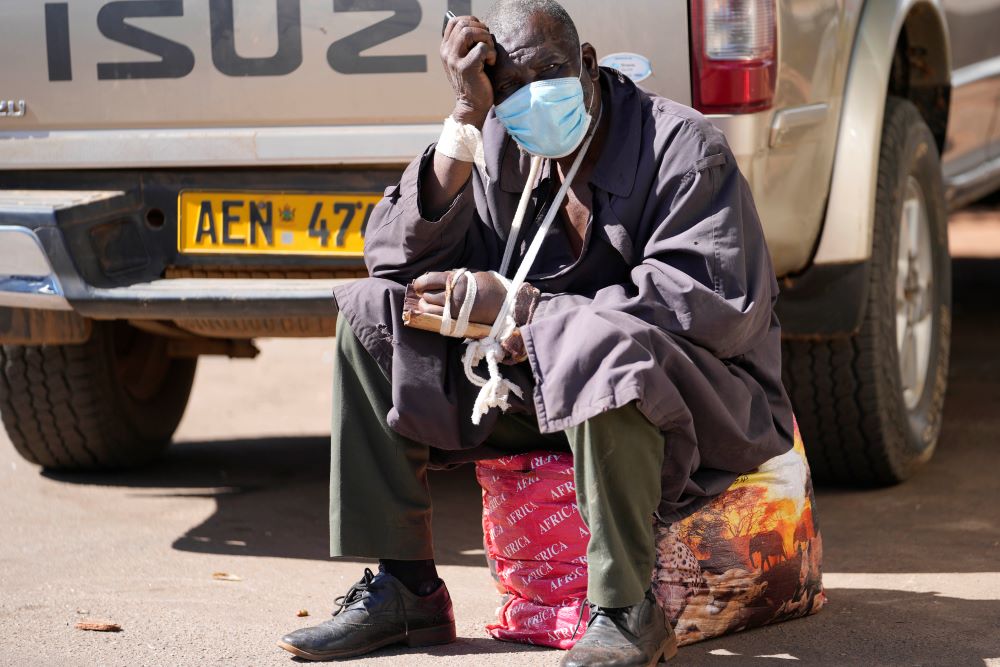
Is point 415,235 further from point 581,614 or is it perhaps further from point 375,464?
point 581,614

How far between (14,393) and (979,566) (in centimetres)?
279

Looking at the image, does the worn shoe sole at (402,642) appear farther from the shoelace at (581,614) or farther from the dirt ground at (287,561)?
the shoelace at (581,614)

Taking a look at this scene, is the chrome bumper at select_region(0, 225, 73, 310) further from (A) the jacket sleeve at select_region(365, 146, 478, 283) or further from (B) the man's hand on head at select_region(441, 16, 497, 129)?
(B) the man's hand on head at select_region(441, 16, 497, 129)

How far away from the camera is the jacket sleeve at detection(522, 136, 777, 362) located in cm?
259

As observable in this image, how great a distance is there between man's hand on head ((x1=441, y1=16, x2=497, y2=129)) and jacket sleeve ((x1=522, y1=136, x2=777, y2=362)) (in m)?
0.38

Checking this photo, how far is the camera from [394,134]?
3.50m

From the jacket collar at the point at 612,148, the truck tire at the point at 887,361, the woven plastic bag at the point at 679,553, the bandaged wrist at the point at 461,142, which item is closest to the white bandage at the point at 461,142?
the bandaged wrist at the point at 461,142

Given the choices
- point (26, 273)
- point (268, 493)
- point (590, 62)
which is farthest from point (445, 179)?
point (268, 493)

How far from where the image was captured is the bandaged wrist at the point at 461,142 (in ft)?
9.16

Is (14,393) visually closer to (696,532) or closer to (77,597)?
(77,597)

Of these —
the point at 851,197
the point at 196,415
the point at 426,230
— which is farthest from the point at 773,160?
the point at 196,415

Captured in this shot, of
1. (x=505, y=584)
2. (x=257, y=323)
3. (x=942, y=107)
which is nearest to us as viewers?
(x=505, y=584)

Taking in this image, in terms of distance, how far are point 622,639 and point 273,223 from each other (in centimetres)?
152

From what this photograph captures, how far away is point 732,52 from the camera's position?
332cm
